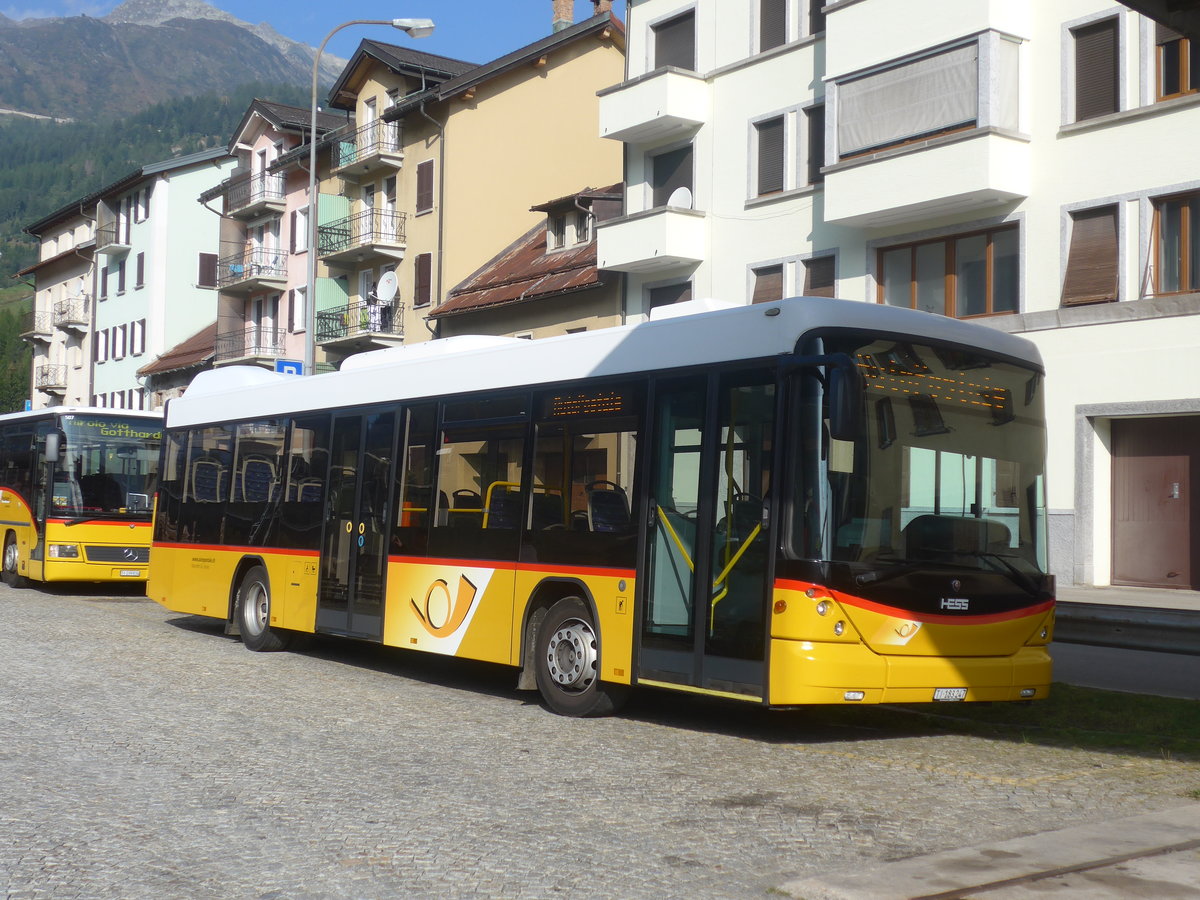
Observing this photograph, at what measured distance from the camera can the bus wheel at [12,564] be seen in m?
25.2

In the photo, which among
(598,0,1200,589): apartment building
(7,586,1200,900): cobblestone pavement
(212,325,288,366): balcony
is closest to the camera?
(7,586,1200,900): cobblestone pavement

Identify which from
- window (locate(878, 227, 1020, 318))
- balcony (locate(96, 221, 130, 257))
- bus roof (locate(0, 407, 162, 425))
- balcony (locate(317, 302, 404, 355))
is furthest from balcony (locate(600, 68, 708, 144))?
balcony (locate(96, 221, 130, 257))

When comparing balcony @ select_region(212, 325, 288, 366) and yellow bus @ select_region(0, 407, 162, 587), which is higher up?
balcony @ select_region(212, 325, 288, 366)

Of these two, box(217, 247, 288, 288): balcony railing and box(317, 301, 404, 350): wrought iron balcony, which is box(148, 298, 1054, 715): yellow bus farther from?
box(217, 247, 288, 288): balcony railing

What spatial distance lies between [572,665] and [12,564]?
58.1 feet

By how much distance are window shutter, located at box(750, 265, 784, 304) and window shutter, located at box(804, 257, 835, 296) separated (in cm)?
61

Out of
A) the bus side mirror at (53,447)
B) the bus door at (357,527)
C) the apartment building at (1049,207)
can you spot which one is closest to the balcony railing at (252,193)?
the apartment building at (1049,207)

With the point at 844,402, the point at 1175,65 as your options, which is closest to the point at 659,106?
the point at 1175,65

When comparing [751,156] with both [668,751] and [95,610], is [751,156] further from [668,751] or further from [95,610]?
[668,751]

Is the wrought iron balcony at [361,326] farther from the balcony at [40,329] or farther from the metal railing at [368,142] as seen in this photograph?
the balcony at [40,329]

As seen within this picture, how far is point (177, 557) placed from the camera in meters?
17.5

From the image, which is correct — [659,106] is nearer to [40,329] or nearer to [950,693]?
[950,693]

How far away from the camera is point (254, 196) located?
182ft

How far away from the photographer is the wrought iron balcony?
44188 mm
